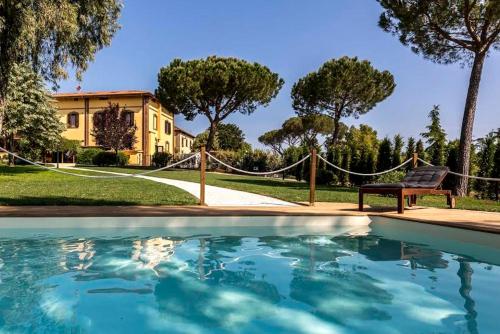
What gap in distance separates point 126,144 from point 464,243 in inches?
1077

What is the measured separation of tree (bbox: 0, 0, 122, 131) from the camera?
10789 millimetres

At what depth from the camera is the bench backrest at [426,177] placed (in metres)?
7.46

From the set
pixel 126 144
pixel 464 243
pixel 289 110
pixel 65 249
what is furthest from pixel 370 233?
pixel 289 110

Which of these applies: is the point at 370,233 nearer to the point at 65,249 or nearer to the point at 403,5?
the point at 65,249

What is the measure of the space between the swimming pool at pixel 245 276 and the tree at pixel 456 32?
7.89 metres

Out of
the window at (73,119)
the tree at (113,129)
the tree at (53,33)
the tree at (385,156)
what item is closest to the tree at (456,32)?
the tree at (385,156)

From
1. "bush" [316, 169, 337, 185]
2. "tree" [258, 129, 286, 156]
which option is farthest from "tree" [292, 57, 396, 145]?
"tree" [258, 129, 286, 156]

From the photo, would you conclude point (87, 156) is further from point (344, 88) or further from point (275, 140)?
point (275, 140)

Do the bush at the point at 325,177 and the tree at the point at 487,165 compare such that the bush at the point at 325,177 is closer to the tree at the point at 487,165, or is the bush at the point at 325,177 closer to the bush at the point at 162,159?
the tree at the point at 487,165

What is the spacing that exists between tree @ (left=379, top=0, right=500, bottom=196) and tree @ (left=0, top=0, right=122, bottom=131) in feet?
31.6

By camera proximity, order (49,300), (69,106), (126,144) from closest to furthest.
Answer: (49,300) < (126,144) < (69,106)

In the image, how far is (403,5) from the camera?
1338cm

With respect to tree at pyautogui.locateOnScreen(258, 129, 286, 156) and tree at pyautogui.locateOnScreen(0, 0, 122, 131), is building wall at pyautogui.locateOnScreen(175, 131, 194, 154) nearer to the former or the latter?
tree at pyautogui.locateOnScreen(258, 129, 286, 156)

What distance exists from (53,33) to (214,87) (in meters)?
18.9
